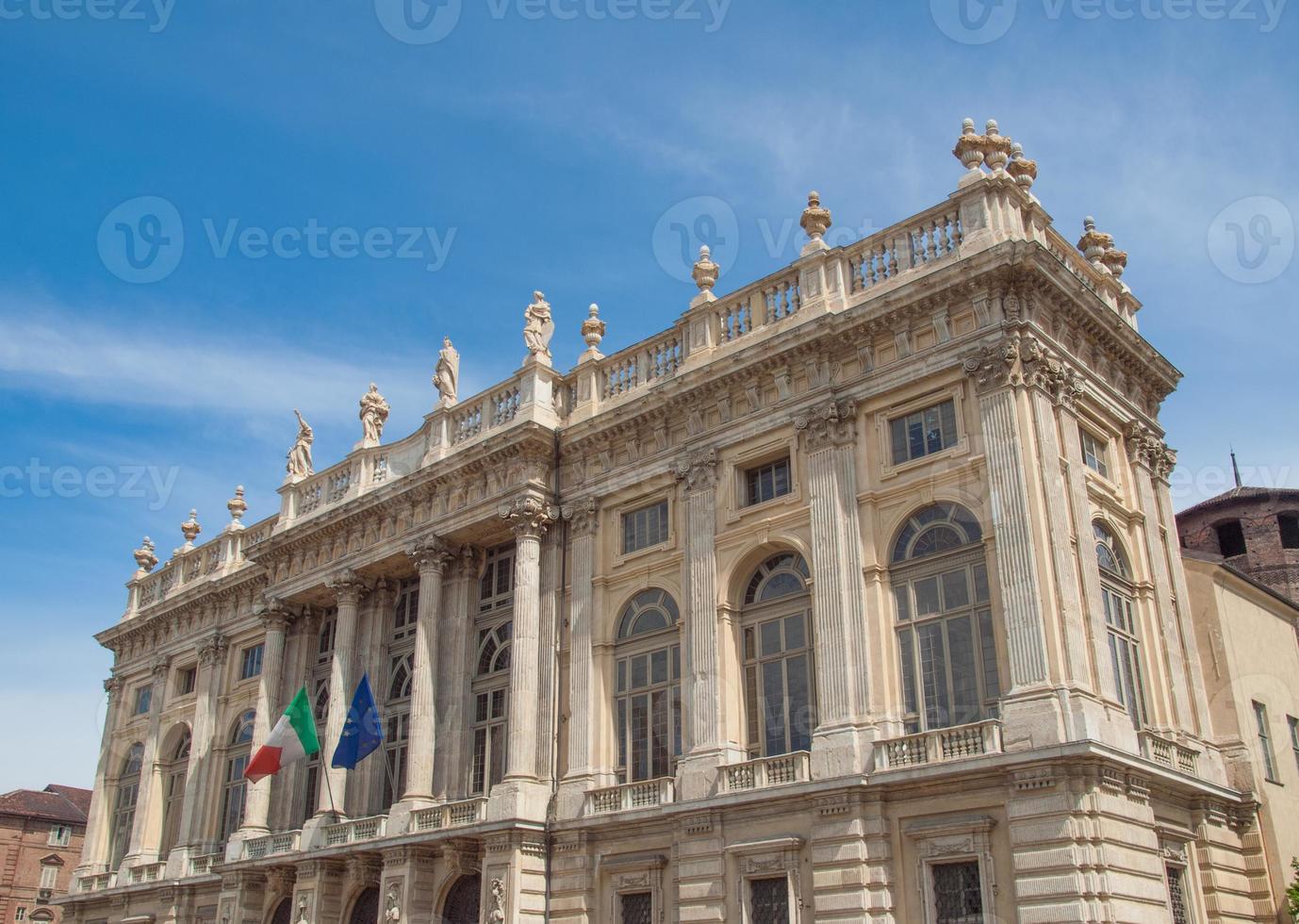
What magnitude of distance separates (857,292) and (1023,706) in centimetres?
894

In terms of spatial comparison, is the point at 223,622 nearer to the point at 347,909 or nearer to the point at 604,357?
the point at 347,909

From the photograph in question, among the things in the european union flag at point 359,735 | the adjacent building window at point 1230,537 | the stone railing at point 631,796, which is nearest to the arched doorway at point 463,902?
the stone railing at point 631,796

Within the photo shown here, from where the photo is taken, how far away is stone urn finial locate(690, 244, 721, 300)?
2733 centimetres

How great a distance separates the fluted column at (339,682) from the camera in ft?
97.2

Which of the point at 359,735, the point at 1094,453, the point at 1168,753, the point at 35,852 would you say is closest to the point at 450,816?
the point at 359,735

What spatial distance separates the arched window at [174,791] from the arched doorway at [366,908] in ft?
34.8

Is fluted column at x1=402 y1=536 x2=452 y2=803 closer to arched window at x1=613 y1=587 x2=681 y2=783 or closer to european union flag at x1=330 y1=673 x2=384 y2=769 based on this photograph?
european union flag at x1=330 y1=673 x2=384 y2=769

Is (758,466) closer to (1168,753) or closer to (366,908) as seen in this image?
(1168,753)

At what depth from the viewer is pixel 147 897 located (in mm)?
35062

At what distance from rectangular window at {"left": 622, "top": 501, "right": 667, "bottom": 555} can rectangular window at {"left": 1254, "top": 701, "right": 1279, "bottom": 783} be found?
40.1 ft

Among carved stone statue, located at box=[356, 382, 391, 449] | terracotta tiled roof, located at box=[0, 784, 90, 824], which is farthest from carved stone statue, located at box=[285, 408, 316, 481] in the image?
terracotta tiled roof, located at box=[0, 784, 90, 824]

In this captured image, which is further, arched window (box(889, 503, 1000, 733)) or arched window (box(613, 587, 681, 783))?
arched window (box(613, 587, 681, 783))

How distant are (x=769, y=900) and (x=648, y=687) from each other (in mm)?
5439

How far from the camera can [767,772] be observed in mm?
22047
